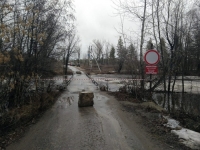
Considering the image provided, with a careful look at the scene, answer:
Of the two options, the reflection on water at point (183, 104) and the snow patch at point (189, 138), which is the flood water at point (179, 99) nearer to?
the reflection on water at point (183, 104)

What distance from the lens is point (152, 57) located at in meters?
8.38

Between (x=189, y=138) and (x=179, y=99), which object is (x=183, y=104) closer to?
(x=179, y=99)

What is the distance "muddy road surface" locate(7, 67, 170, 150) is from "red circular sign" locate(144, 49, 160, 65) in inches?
105

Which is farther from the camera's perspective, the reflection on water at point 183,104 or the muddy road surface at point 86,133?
the reflection on water at point 183,104

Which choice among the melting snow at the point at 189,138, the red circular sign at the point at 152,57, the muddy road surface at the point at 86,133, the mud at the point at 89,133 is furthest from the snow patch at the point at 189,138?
the red circular sign at the point at 152,57

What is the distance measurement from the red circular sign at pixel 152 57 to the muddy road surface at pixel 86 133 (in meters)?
2.66

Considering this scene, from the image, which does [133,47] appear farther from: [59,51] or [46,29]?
[59,51]

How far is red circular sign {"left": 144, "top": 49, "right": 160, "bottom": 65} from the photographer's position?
833cm

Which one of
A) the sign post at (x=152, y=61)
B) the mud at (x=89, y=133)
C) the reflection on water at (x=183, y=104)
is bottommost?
the reflection on water at (x=183, y=104)

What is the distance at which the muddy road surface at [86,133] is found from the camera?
448cm

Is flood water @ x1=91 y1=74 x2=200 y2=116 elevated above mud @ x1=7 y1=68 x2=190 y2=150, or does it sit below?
below

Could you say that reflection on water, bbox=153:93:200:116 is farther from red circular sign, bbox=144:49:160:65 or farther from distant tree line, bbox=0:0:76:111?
distant tree line, bbox=0:0:76:111

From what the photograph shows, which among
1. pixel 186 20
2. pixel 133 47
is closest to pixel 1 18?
pixel 133 47

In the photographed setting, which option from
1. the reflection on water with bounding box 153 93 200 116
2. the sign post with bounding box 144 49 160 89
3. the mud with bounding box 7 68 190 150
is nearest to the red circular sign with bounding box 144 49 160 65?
the sign post with bounding box 144 49 160 89
